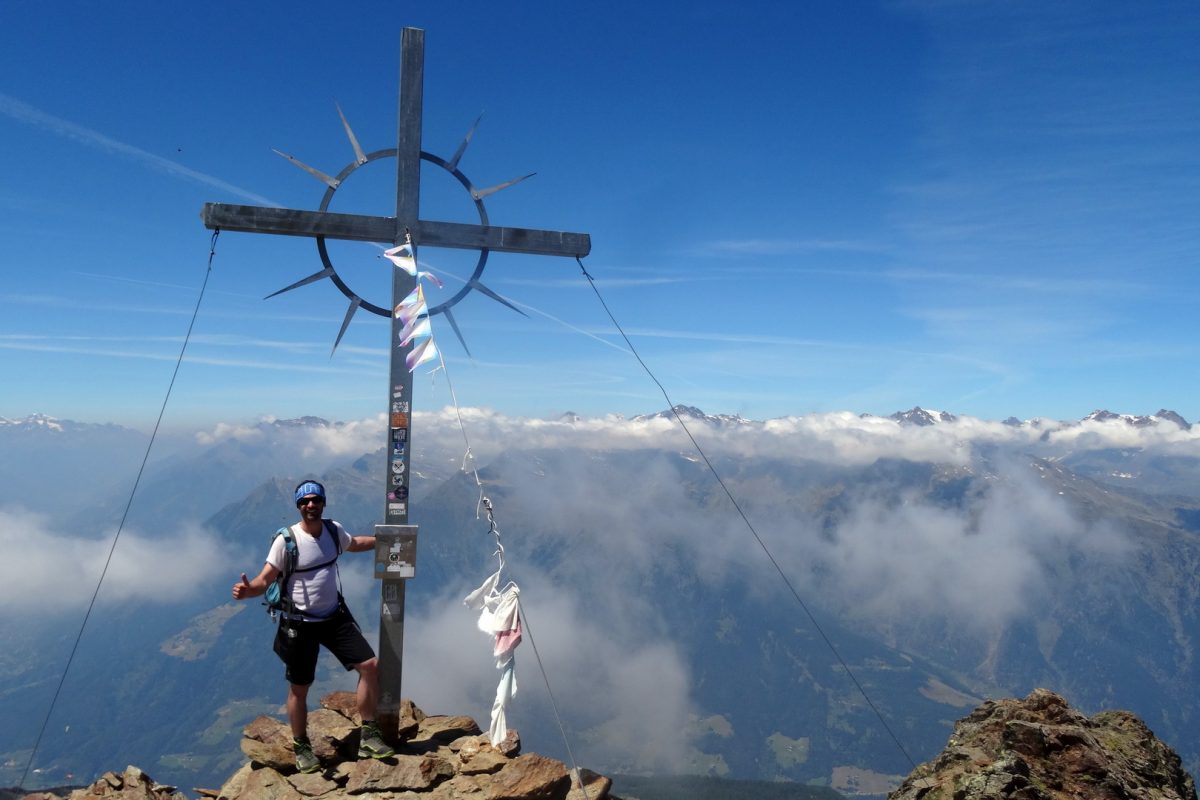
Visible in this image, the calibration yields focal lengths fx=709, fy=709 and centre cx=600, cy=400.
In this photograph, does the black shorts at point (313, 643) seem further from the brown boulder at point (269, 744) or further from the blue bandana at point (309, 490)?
the blue bandana at point (309, 490)

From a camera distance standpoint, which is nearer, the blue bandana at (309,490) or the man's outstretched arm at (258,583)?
the man's outstretched arm at (258,583)

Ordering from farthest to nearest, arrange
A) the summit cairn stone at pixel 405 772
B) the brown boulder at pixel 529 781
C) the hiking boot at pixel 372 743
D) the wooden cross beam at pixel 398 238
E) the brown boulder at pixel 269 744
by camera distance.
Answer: the wooden cross beam at pixel 398 238
the hiking boot at pixel 372 743
the brown boulder at pixel 269 744
the summit cairn stone at pixel 405 772
the brown boulder at pixel 529 781

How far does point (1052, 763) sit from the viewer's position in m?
8.76

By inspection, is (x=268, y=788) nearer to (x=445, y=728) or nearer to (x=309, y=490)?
(x=445, y=728)

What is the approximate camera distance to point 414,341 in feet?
34.2

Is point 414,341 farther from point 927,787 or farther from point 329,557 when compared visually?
point 927,787

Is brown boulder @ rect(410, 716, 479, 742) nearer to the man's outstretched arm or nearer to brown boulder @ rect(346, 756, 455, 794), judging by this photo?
brown boulder @ rect(346, 756, 455, 794)

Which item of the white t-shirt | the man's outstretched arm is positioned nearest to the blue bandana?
the white t-shirt

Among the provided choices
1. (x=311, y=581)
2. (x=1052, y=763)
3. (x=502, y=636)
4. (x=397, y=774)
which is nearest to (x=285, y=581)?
(x=311, y=581)

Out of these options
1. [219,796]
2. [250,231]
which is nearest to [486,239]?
[250,231]

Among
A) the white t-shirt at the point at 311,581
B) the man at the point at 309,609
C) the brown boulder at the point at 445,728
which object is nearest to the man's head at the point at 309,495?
the man at the point at 309,609

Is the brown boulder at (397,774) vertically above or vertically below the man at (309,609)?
below

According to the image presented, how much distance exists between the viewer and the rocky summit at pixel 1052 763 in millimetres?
8117

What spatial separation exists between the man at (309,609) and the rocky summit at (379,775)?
35cm
